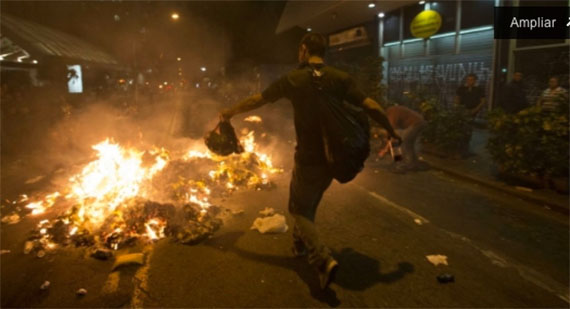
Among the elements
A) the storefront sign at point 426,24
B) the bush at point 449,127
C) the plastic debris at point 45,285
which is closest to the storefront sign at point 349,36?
the storefront sign at point 426,24

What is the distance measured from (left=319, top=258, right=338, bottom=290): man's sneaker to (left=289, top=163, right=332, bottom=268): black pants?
8 centimetres

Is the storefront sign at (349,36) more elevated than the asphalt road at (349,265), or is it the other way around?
the storefront sign at (349,36)

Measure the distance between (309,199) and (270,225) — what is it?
1.32m

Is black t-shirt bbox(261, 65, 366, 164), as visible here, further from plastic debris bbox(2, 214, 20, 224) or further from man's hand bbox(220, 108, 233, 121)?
plastic debris bbox(2, 214, 20, 224)

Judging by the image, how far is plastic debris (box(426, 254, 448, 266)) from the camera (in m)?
3.60

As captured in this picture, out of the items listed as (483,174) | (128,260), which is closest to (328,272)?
(128,260)

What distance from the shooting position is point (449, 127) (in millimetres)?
8148

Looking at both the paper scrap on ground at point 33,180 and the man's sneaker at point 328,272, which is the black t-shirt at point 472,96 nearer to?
the man's sneaker at point 328,272

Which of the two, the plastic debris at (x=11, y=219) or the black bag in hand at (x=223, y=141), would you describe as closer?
the black bag in hand at (x=223, y=141)

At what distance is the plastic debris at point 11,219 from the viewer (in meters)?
4.93

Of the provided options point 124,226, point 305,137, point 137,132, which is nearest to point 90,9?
point 137,132

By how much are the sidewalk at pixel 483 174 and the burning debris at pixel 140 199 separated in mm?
3786

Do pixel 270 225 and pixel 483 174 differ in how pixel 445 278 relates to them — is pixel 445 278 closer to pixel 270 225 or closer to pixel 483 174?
pixel 270 225

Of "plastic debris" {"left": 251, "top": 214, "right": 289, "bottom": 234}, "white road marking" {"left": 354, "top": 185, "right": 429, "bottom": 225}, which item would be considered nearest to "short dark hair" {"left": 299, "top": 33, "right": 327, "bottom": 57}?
"plastic debris" {"left": 251, "top": 214, "right": 289, "bottom": 234}
